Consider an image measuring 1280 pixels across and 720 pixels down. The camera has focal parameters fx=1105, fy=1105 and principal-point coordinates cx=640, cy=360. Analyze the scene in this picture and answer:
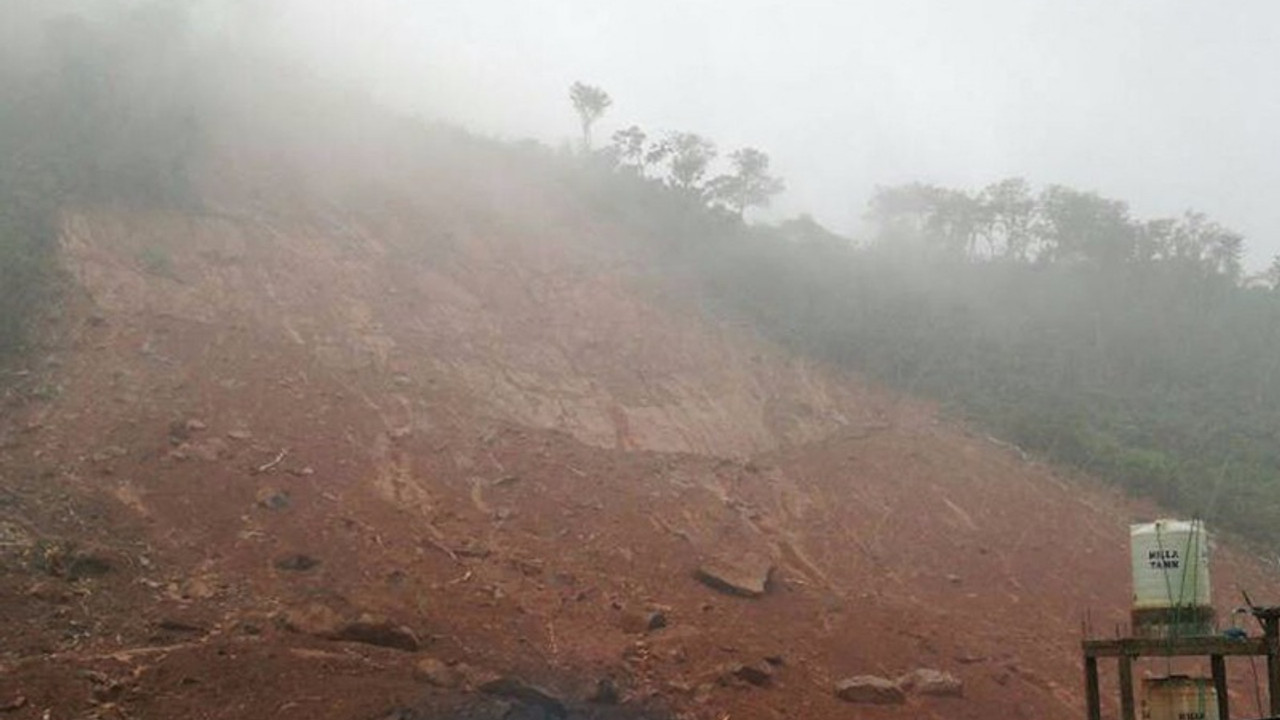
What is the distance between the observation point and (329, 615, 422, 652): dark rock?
34.7 ft

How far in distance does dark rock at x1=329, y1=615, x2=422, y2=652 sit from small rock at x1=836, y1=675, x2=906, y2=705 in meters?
4.79

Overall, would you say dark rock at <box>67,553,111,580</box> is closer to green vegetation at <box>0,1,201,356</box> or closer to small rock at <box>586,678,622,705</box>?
small rock at <box>586,678,622,705</box>

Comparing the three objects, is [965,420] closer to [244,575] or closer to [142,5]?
[244,575]

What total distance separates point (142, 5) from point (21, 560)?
2164 centimetres

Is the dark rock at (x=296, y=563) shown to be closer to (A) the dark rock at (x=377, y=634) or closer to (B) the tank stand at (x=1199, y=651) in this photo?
(A) the dark rock at (x=377, y=634)

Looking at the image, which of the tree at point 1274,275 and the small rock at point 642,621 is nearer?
the small rock at point 642,621

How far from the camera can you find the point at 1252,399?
3072 centimetres

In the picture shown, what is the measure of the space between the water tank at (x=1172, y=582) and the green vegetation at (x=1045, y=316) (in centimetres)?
1530

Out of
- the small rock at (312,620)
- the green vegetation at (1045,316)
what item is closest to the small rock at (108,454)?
the small rock at (312,620)

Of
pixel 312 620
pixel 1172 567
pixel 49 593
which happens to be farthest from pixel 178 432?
pixel 1172 567

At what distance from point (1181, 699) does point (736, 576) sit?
24.2ft

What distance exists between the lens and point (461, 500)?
1498 centimetres

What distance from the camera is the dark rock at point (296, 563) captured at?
11.9 m

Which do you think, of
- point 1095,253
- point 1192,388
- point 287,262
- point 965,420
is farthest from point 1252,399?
point 287,262
